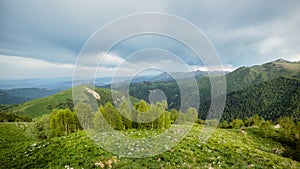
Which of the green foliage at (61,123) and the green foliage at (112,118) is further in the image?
the green foliage at (61,123)

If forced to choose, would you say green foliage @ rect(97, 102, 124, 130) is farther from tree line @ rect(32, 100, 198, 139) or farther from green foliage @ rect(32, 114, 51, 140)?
green foliage @ rect(32, 114, 51, 140)

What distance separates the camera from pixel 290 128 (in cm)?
4125

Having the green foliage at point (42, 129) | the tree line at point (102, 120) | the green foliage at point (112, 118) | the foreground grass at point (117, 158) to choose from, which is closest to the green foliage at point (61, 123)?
the tree line at point (102, 120)

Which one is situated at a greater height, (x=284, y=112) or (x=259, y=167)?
(x=259, y=167)

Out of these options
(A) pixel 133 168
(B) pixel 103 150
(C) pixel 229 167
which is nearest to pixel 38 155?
(B) pixel 103 150

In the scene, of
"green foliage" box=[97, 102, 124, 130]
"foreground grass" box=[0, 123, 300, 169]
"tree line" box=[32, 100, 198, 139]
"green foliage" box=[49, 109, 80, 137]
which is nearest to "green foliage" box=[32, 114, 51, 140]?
"tree line" box=[32, 100, 198, 139]

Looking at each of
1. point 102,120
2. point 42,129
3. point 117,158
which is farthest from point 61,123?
point 117,158

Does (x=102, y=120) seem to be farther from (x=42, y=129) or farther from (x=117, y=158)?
(x=42, y=129)

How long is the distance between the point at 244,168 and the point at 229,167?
1.32 m

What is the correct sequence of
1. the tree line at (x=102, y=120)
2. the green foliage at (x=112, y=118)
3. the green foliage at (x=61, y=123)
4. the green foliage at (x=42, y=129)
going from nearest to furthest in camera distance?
the tree line at (x=102, y=120) → the green foliage at (x=112, y=118) → the green foliage at (x=61, y=123) → the green foliage at (x=42, y=129)

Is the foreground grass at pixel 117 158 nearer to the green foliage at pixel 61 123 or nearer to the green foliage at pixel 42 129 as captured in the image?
the green foliage at pixel 61 123

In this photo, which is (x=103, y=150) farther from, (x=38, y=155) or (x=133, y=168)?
(x=38, y=155)

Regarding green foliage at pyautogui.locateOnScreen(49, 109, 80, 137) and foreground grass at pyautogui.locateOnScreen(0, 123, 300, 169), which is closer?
foreground grass at pyautogui.locateOnScreen(0, 123, 300, 169)

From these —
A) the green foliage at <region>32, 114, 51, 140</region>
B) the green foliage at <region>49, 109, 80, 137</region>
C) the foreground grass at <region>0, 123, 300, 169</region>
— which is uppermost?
the foreground grass at <region>0, 123, 300, 169</region>
